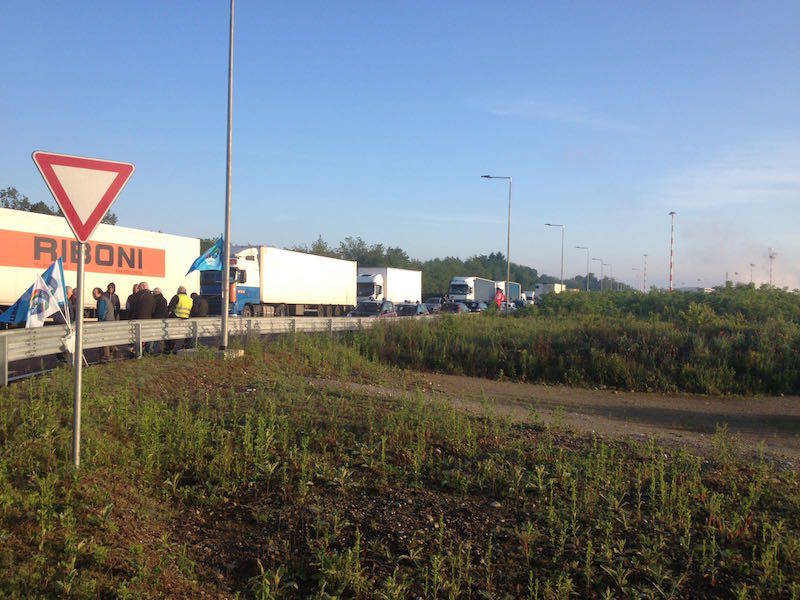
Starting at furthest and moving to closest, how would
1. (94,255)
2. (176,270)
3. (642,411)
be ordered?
(176,270) < (94,255) < (642,411)

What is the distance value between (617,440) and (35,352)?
354 inches

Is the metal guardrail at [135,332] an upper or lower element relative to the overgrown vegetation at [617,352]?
upper

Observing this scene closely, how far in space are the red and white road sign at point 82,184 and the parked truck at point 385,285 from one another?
40889mm

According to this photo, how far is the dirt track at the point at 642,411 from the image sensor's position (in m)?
9.40

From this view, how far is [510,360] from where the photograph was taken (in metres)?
18.2

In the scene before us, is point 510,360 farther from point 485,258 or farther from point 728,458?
point 485,258

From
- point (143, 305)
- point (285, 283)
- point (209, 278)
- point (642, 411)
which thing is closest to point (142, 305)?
point (143, 305)

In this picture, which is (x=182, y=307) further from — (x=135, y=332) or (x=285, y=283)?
(x=285, y=283)

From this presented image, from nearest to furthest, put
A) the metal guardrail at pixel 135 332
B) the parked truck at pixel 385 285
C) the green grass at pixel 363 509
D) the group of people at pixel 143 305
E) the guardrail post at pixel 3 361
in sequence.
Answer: the green grass at pixel 363 509 < the guardrail post at pixel 3 361 < the metal guardrail at pixel 135 332 < the group of people at pixel 143 305 < the parked truck at pixel 385 285

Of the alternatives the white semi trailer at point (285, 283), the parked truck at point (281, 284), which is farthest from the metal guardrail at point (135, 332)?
the white semi trailer at point (285, 283)

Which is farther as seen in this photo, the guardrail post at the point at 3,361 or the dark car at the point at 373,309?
the dark car at the point at 373,309

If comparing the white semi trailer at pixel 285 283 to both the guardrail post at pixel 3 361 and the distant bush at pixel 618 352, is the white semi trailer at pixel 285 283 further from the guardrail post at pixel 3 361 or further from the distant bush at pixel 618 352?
the guardrail post at pixel 3 361

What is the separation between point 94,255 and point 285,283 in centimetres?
1417

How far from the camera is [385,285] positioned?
51.1 metres
